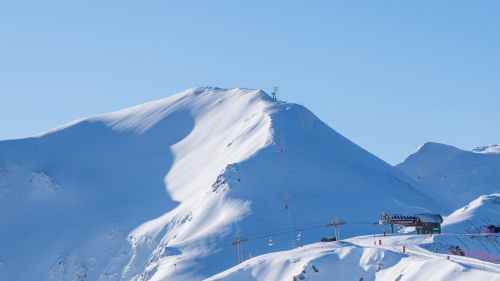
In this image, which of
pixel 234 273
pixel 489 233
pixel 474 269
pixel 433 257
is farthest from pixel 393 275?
pixel 489 233

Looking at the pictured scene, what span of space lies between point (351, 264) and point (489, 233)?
149ft

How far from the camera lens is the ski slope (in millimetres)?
131625

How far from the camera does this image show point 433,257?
140625mm

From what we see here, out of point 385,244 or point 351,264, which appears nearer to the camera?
point 351,264

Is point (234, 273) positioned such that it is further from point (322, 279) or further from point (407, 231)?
point (407, 231)

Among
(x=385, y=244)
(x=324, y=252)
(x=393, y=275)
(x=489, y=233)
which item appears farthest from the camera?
(x=489, y=233)

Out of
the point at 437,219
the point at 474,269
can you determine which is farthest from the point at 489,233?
the point at 474,269

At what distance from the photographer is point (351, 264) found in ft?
486

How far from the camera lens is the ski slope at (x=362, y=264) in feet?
432

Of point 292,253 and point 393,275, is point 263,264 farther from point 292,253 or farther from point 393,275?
point 393,275

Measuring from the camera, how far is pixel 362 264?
481ft

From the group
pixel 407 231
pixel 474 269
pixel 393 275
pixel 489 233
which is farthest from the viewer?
pixel 407 231

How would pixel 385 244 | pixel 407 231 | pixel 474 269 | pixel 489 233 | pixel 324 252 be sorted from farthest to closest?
pixel 407 231 → pixel 489 233 → pixel 385 244 → pixel 324 252 → pixel 474 269

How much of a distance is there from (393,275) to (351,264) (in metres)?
9.79
